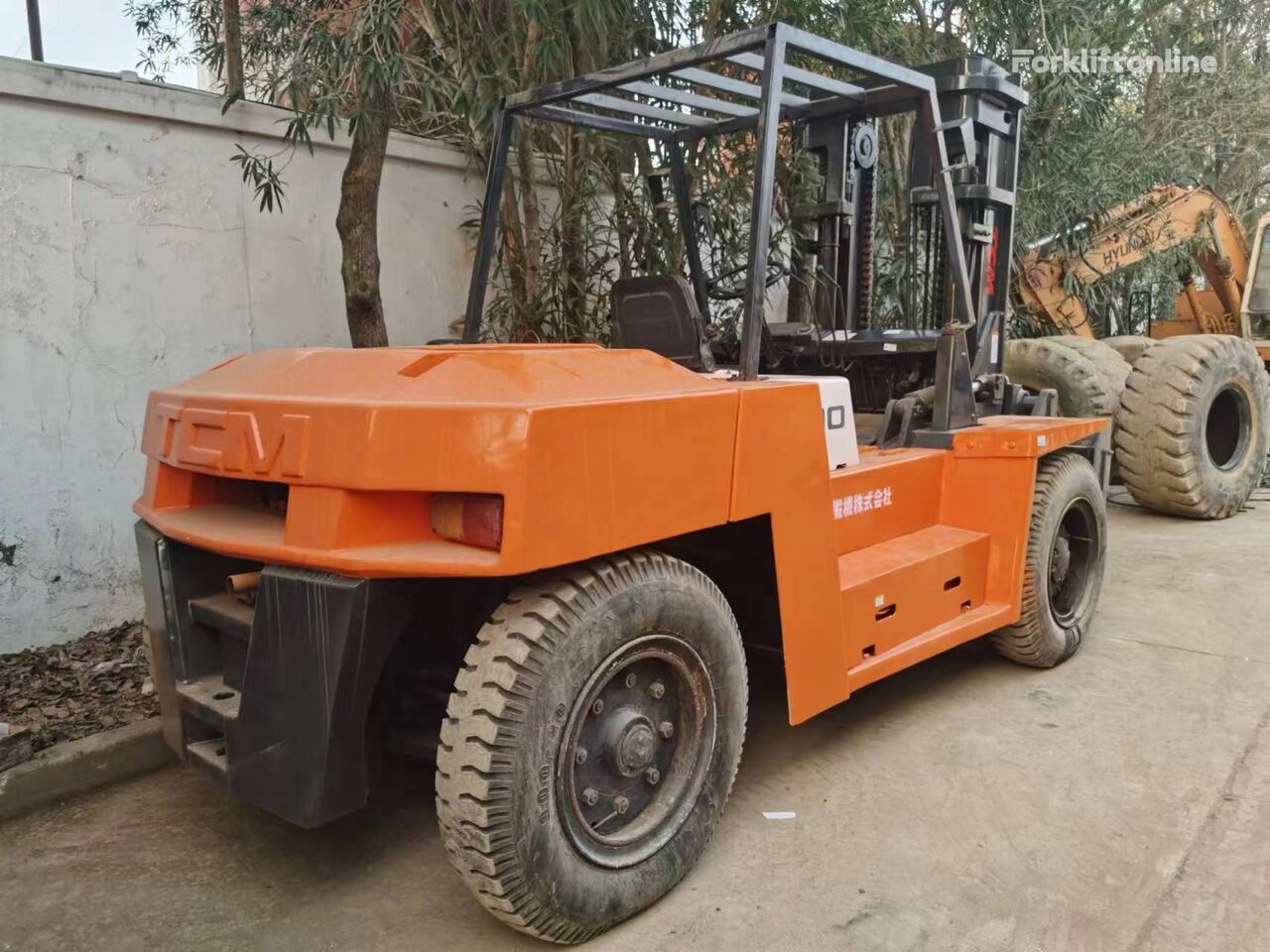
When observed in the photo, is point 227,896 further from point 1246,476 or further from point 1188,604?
point 1246,476

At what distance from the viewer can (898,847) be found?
287 centimetres

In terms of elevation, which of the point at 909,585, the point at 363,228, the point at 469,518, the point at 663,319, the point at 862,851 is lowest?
the point at 862,851

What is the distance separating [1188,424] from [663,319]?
15.2 feet

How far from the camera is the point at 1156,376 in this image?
689 centimetres

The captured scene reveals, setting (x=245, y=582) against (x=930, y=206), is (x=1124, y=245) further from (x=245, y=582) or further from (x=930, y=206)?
(x=245, y=582)

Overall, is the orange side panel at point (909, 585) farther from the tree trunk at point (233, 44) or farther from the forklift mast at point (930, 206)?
the tree trunk at point (233, 44)

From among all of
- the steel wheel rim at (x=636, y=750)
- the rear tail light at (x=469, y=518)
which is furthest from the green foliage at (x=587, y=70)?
the rear tail light at (x=469, y=518)

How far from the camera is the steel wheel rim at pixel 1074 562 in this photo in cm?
437

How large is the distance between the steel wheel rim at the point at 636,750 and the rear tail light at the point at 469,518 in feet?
1.42

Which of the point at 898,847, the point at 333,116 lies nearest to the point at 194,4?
the point at 333,116

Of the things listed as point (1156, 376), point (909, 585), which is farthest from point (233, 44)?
point (1156, 376)

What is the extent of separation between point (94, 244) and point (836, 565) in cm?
333

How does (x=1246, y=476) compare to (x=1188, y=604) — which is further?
(x=1246, y=476)

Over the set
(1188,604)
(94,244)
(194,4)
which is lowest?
(1188,604)
